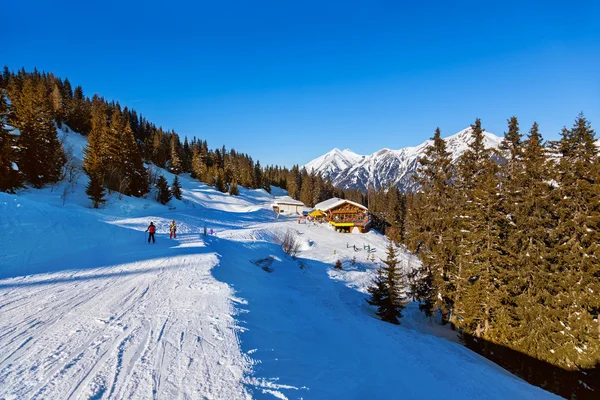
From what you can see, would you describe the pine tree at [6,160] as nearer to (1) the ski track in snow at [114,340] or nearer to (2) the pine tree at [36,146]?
(2) the pine tree at [36,146]

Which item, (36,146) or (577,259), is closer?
(577,259)

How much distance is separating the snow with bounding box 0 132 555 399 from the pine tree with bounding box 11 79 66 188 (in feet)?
56.8

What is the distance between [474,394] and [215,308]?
783 centimetres

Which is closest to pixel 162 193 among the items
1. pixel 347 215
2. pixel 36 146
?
pixel 36 146

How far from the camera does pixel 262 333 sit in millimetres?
7301

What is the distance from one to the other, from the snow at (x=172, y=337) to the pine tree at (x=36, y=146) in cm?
1730

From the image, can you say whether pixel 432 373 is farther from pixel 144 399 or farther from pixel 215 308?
pixel 144 399

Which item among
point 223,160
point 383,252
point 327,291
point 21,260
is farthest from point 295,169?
point 21,260

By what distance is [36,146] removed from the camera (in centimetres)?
3020

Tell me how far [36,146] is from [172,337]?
118 ft

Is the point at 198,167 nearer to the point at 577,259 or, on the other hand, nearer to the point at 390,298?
the point at 390,298

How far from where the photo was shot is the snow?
15.3ft

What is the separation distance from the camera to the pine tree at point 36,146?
29.7 meters

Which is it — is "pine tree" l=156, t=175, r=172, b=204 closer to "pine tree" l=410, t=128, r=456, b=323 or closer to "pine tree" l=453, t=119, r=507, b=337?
"pine tree" l=410, t=128, r=456, b=323
